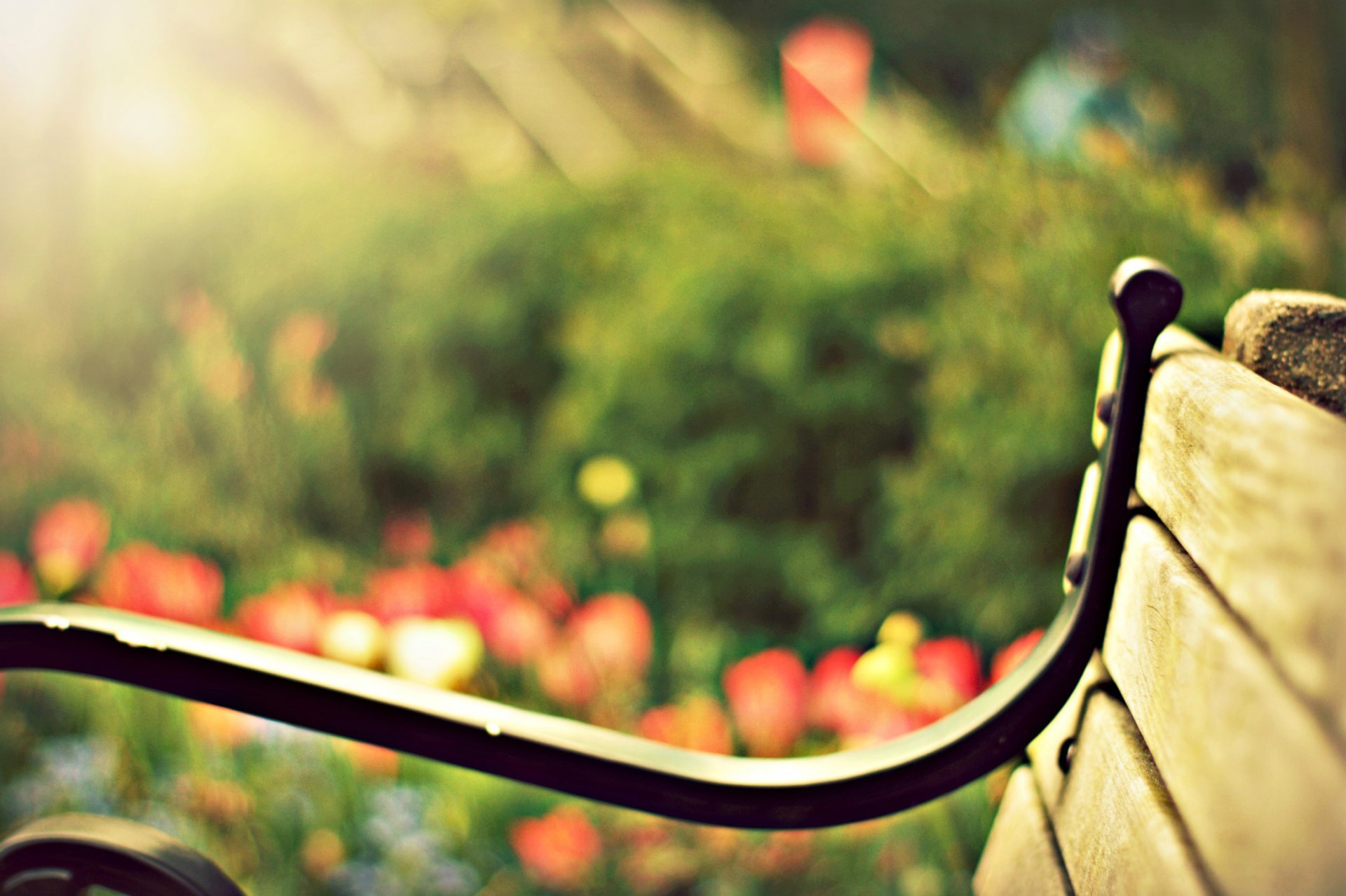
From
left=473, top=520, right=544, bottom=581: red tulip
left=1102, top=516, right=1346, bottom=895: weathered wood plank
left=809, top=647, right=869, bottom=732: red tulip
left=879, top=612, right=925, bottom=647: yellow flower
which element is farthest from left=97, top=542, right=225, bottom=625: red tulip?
left=1102, top=516, right=1346, bottom=895: weathered wood plank

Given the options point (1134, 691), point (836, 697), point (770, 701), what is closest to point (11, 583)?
point (770, 701)

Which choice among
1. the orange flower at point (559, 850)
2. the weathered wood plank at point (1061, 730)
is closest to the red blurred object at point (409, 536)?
the orange flower at point (559, 850)

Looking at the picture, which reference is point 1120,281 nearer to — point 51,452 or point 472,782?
point 472,782

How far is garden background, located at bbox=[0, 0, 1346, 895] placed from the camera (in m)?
1.81

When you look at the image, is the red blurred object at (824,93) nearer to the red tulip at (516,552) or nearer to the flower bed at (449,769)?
the red tulip at (516,552)

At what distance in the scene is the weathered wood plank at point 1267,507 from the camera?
34 centimetres

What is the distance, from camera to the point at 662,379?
2578mm

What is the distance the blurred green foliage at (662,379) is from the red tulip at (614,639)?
0.24 m

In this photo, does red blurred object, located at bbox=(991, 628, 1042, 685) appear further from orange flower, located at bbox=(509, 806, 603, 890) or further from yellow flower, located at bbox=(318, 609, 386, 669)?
yellow flower, located at bbox=(318, 609, 386, 669)

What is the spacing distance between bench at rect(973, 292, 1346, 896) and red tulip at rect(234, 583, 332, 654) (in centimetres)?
159

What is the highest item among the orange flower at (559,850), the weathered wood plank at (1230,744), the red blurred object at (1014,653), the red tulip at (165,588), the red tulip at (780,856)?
the weathered wood plank at (1230,744)

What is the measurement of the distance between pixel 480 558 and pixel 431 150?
3.91 meters

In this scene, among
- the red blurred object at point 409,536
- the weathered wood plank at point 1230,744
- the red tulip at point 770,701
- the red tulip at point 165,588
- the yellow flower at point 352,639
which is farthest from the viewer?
the red blurred object at point 409,536

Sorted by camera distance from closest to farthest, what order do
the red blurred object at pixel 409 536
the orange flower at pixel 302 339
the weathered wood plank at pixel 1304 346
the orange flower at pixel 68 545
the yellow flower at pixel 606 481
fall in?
the weathered wood plank at pixel 1304 346 → the orange flower at pixel 68 545 → the yellow flower at pixel 606 481 → the red blurred object at pixel 409 536 → the orange flower at pixel 302 339
